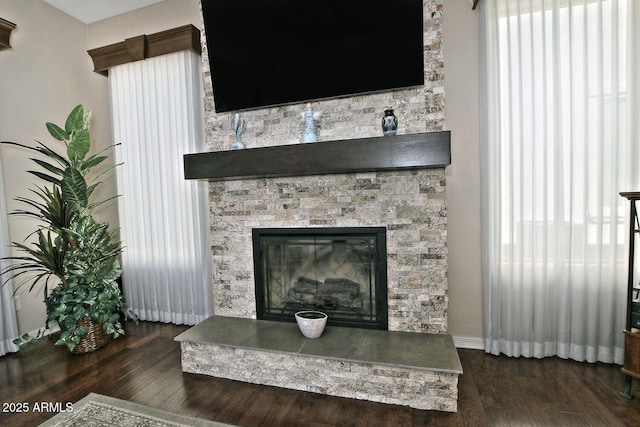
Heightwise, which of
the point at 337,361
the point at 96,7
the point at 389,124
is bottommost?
the point at 337,361

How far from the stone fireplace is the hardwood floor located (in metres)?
0.11

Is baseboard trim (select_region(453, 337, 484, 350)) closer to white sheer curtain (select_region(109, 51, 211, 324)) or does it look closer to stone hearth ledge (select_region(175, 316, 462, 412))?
stone hearth ledge (select_region(175, 316, 462, 412))

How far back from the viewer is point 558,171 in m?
2.27

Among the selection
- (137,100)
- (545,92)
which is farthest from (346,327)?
(137,100)

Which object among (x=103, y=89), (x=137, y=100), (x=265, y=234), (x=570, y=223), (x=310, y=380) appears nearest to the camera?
(x=310, y=380)

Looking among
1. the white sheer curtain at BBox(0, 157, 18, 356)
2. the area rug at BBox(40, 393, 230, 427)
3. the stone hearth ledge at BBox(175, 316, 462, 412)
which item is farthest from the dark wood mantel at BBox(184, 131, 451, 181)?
the white sheer curtain at BBox(0, 157, 18, 356)

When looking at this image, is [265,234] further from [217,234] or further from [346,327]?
[346,327]

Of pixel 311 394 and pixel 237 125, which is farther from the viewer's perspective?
pixel 237 125

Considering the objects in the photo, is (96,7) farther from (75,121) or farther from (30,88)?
(75,121)

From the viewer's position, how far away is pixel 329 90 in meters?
2.35

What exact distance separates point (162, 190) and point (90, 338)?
1.49 m

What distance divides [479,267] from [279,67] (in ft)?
7.40

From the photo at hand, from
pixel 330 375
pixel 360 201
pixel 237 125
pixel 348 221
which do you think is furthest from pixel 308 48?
pixel 330 375

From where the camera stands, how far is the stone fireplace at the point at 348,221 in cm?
197
